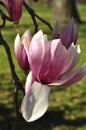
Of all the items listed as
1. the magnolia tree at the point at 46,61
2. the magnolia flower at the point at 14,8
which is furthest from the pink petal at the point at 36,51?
the magnolia flower at the point at 14,8

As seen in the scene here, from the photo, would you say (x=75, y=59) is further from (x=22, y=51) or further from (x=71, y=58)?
(x=22, y=51)

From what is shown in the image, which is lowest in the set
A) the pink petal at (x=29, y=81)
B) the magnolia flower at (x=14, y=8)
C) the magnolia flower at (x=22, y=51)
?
the pink petal at (x=29, y=81)

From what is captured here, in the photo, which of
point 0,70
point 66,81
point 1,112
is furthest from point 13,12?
point 0,70

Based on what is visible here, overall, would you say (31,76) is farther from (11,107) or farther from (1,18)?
(11,107)

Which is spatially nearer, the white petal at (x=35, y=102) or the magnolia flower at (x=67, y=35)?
the white petal at (x=35, y=102)

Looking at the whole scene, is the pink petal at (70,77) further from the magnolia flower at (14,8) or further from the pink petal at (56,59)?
the magnolia flower at (14,8)

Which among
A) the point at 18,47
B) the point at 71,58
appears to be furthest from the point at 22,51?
the point at 71,58

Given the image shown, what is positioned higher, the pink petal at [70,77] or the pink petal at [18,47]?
the pink petal at [18,47]
